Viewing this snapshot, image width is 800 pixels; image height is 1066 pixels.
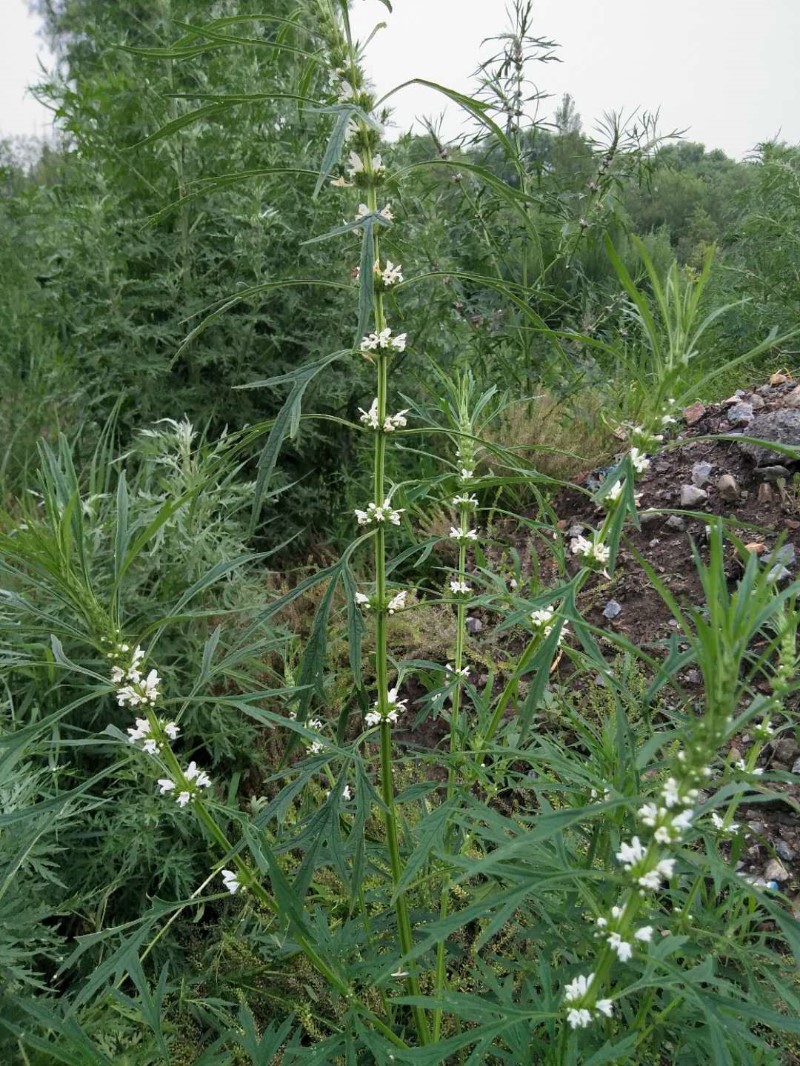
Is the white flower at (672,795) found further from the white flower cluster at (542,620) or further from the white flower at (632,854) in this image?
the white flower cluster at (542,620)

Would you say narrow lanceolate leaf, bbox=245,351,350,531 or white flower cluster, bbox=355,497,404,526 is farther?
white flower cluster, bbox=355,497,404,526

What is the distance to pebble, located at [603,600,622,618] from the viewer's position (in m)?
2.41

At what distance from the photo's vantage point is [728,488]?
268 centimetres

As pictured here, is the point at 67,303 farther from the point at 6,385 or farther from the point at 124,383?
the point at 6,385

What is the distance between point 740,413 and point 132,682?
289 cm

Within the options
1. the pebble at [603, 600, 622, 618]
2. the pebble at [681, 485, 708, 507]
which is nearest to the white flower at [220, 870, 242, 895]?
the pebble at [603, 600, 622, 618]

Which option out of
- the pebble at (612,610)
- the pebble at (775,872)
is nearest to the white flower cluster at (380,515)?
the pebble at (775,872)

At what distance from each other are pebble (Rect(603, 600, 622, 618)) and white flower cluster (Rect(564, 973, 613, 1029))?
175 centimetres

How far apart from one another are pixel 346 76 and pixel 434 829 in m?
0.89

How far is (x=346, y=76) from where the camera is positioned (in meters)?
0.82

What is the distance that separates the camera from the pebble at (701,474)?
2807 millimetres

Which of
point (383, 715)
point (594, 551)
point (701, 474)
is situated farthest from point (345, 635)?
point (701, 474)

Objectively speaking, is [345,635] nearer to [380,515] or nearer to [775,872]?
[380,515]

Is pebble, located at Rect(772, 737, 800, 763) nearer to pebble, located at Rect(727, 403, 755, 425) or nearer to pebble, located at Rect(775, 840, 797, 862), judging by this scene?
pebble, located at Rect(775, 840, 797, 862)
